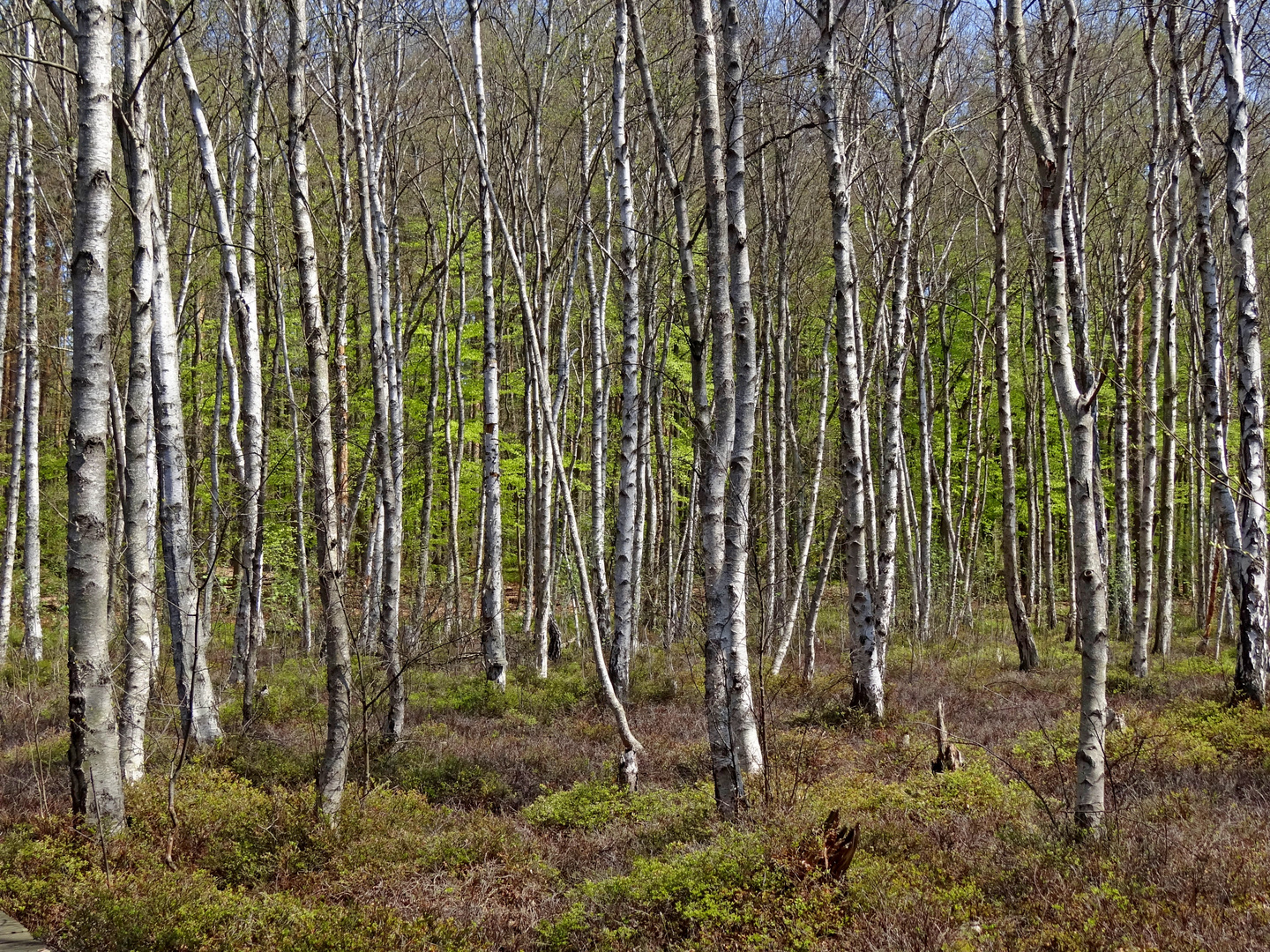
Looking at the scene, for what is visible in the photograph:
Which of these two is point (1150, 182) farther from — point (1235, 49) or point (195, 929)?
point (195, 929)

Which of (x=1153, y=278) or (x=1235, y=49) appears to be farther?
(x=1153, y=278)

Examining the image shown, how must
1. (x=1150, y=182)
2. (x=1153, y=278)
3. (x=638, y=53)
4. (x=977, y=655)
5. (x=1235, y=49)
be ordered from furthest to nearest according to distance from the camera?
(x=977, y=655), (x=1153, y=278), (x=1150, y=182), (x=1235, y=49), (x=638, y=53)

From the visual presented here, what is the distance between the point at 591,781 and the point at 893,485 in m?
4.74

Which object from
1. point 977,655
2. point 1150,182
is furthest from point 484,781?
point 1150,182

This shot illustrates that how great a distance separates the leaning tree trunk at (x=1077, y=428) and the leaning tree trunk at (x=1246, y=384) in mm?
4238

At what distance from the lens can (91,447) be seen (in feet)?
15.6

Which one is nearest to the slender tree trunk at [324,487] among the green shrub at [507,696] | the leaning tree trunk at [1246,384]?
the green shrub at [507,696]

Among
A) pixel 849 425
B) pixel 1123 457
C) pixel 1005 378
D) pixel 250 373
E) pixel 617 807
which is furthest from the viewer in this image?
pixel 1123 457

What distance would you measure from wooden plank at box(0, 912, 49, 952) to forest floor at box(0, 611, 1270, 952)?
80 millimetres

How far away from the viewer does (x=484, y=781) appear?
6770mm

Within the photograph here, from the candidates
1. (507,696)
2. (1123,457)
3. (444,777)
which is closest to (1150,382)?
(1123,457)

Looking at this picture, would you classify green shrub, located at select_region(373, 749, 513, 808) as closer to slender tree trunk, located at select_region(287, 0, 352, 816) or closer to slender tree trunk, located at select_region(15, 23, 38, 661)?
slender tree trunk, located at select_region(287, 0, 352, 816)

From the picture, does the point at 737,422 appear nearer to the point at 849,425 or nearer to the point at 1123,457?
the point at 849,425

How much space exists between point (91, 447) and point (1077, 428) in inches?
208
